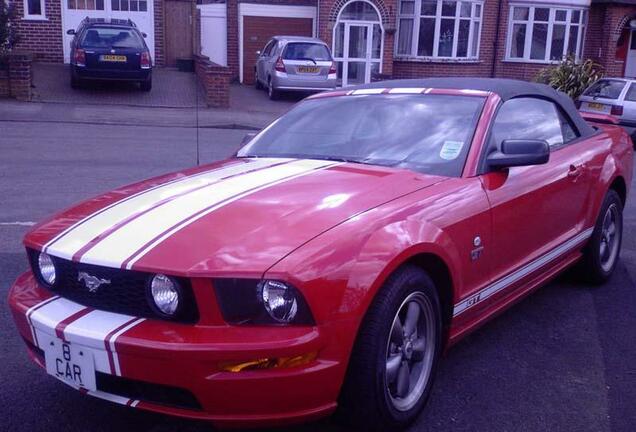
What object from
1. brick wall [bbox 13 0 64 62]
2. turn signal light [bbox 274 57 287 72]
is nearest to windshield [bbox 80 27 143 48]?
turn signal light [bbox 274 57 287 72]

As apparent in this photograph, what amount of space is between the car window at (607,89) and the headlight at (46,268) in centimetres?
1477

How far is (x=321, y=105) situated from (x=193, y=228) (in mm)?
2012

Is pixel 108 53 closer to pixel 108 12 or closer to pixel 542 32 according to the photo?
pixel 108 12

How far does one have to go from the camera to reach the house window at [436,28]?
24984 millimetres

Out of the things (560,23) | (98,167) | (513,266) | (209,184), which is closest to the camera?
(209,184)

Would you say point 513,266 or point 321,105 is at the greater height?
point 321,105

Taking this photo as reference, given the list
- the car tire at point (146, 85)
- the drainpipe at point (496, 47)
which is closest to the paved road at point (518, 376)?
the car tire at point (146, 85)

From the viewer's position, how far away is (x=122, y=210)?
3420 millimetres

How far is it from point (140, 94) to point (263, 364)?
57.9 feet

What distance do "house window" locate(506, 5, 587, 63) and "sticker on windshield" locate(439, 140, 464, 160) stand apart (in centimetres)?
2374

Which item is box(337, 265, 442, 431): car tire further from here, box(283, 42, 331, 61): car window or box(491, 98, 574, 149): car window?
box(283, 42, 331, 61): car window

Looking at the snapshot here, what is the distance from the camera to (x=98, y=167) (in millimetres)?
10258

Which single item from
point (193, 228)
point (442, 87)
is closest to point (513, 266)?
point (442, 87)

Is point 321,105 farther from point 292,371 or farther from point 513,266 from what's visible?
point 292,371
